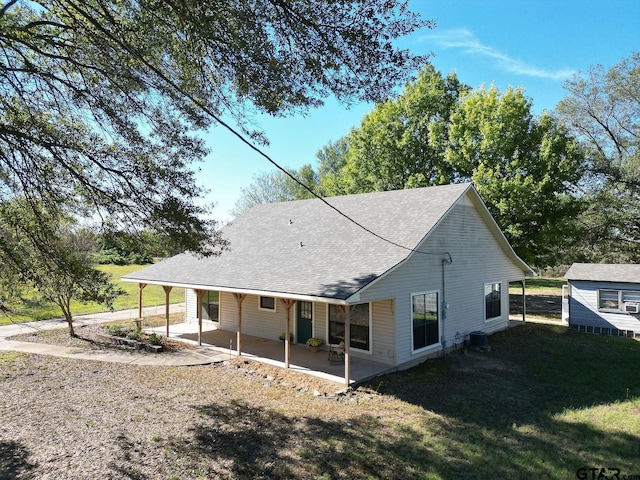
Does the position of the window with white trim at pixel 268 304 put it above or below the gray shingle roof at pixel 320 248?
below

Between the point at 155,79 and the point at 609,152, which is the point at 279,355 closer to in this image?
the point at 155,79

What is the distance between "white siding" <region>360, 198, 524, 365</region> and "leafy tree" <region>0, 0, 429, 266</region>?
502 centimetres

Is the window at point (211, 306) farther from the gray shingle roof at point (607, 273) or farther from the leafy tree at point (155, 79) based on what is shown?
the gray shingle roof at point (607, 273)

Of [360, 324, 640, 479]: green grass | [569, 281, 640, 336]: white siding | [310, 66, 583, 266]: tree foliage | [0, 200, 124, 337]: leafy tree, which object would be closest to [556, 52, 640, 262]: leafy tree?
[310, 66, 583, 266]: tree foliage

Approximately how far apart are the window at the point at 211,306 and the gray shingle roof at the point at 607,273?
14.9 meters

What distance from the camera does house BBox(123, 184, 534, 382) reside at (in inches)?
420

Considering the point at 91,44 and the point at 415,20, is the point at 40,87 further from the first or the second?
the point at 415,20

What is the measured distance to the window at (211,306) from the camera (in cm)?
A: 1677

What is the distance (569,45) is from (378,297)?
13.1 meters

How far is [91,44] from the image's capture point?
686cm

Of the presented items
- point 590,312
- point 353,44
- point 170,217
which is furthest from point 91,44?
point 590,312

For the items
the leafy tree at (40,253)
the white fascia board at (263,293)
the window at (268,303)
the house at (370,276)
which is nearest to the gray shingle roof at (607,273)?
the house at (370,276)

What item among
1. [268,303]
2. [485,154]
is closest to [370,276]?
[268,303]

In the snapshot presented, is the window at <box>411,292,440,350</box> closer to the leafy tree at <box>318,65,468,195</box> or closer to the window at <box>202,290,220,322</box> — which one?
the window at <box>202,290,220,322</box>
